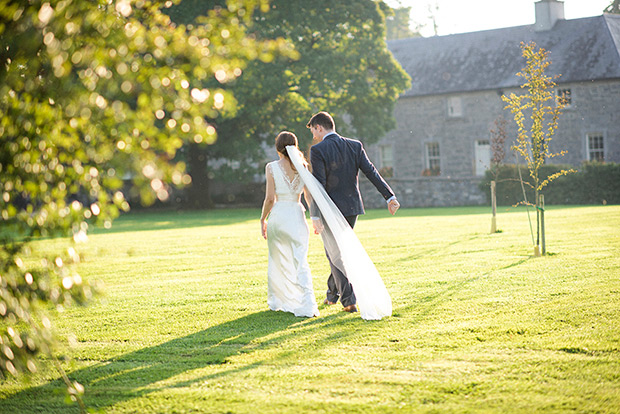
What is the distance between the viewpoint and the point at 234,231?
67.4ft

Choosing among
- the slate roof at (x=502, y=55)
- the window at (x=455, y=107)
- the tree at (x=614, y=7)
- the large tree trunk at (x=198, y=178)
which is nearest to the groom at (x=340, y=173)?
the large tree trunk at (x=198, y=178)

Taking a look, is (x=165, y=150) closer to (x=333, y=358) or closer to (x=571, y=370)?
(x=333, y=358)

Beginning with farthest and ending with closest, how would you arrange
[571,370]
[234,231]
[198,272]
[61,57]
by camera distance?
[234,231], [198,272], [571,370], [61,57]

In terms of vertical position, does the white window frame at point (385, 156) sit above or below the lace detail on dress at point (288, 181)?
above

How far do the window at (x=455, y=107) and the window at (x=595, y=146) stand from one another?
7370 mm

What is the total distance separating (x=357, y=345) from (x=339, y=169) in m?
2.42

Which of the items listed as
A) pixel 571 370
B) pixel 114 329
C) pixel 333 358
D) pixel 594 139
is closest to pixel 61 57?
pixel 333 358

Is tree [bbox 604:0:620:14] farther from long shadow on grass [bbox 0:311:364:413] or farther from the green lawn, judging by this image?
long shadow on grass [bbox 0:311:364:413]

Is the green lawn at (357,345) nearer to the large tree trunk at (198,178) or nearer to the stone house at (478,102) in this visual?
the large tree trunk at (198,178)

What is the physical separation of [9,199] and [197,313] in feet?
15.7

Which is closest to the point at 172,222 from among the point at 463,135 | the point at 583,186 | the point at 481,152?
the point at 583,186

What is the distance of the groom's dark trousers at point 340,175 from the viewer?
7.79 metres

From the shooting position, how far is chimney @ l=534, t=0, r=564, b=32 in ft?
131

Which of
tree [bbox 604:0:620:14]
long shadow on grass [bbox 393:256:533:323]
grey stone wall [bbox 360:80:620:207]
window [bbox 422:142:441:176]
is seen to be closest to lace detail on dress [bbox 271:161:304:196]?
long shadow on grass [bbox 393:256:533:323]
